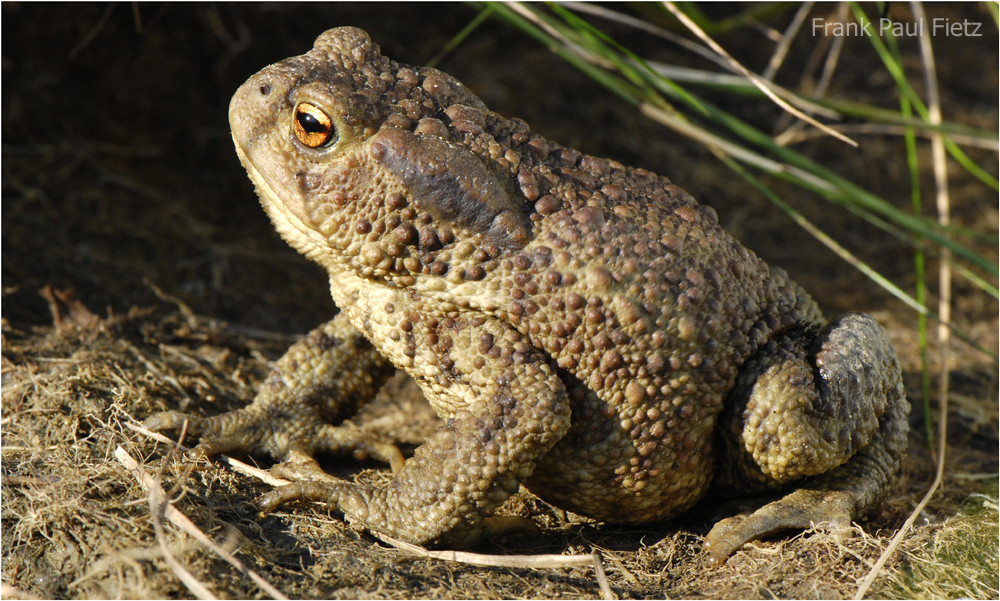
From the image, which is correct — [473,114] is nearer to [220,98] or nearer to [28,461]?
[28,461]

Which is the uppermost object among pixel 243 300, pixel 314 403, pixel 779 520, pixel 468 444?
pixel 779 520

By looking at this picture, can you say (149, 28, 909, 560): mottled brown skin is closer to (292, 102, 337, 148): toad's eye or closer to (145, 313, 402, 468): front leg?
(292, 102, 337, 148): toad's eye

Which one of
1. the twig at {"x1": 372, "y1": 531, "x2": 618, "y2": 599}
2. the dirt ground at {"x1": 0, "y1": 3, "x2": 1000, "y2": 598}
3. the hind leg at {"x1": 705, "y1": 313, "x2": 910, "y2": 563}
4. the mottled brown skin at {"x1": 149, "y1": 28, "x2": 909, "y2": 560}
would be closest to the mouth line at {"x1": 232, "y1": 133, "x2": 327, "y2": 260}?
the mottled brown skin at {"x1": 149, "y1": 28, "x2": 909, "y2": 560}

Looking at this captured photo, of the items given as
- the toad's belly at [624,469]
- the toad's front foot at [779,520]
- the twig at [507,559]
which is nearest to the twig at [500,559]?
the twig at [507,559]

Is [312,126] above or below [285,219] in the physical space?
above

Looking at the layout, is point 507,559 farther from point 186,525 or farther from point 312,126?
point 312,126

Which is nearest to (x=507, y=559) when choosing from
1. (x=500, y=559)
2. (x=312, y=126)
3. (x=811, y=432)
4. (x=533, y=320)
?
(x=500, y=559)

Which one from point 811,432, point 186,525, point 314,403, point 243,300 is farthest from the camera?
point 243,300

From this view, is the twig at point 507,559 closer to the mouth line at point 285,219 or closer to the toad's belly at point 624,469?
the toad's belly at point 624,469
